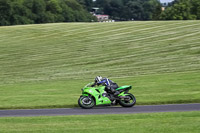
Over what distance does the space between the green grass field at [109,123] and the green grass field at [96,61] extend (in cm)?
349

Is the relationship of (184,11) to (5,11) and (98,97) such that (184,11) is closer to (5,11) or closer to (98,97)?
(5,11)

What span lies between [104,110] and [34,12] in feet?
303

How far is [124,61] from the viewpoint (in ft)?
126

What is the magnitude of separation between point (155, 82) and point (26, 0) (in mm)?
88181

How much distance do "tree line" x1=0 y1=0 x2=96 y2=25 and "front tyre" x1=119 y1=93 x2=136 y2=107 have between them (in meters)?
75.0

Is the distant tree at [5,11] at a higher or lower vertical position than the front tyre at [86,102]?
higher

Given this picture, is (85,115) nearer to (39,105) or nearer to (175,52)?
(39,105)

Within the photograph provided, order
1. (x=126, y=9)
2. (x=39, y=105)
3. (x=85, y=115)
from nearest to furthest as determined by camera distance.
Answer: (x=85, y=115), (x=39, y=105), (x=126, y=9)

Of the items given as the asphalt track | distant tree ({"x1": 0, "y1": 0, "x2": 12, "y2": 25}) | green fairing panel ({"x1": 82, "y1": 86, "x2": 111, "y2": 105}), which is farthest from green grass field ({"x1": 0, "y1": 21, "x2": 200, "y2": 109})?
distant tree ({"x1": 0, "y1": 0, "x2": 12, "y2": 25})

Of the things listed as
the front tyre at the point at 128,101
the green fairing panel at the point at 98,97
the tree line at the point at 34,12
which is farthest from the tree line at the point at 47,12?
the front tyre at the point at 128,101

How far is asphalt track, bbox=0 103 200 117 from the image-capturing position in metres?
16.0

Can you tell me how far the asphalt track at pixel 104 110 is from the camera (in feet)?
52.3

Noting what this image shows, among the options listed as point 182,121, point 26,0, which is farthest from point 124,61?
point 26,0

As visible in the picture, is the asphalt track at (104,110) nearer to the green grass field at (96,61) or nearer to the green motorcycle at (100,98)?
the green motorcycle at (100,98)
